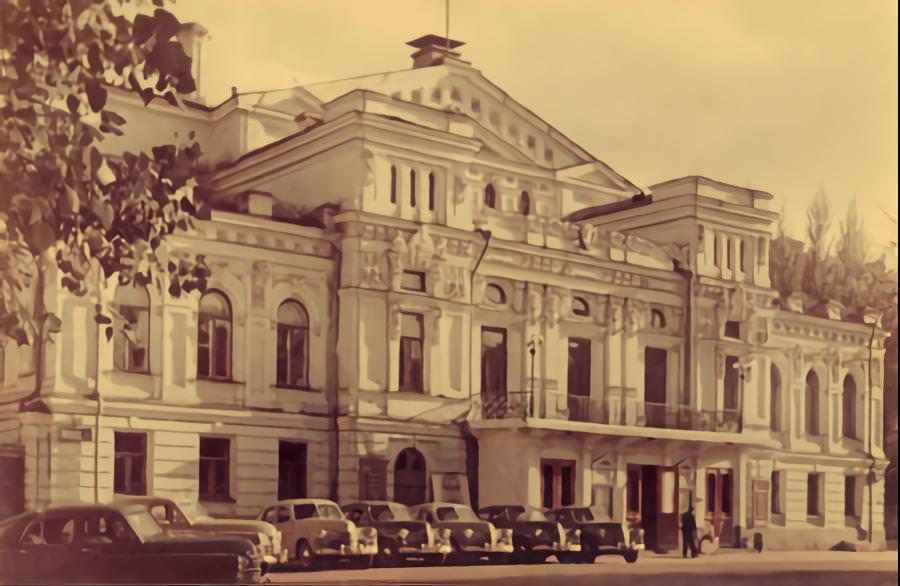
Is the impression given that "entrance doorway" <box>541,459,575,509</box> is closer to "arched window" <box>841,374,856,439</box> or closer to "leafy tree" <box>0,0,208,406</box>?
"arched window" <box>841,374,856,439</box>

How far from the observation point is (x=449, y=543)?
283 inches

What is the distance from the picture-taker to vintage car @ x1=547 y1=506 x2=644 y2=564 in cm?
751

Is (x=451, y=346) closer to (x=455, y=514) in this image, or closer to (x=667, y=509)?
(x=455, y=514)

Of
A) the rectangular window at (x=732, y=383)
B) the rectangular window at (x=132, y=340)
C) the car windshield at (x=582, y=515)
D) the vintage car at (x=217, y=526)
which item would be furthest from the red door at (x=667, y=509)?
the rectangular window at (x=132, y=340)

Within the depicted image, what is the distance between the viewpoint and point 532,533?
751cm

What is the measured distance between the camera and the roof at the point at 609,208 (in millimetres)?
7891

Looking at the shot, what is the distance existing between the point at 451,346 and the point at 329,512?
1.08 meters

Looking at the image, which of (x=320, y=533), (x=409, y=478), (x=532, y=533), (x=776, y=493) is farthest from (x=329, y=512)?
(x=776, y=493)

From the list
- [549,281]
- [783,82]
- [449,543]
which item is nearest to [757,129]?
[783,82]

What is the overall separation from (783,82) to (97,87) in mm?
3684

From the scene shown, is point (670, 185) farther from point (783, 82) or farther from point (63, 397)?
point (63, 397)

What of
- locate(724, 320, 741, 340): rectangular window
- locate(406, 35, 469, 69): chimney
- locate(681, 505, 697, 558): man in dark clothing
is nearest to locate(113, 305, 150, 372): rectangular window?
locate(406, 35, 469, 69): chimney

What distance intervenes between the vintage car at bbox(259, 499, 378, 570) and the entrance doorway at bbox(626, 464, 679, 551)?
1.48 metres

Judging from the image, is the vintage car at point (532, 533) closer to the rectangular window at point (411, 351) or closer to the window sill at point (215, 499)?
the rectangular window at point (411, 351)
